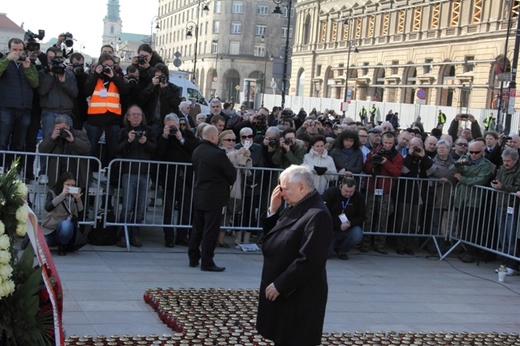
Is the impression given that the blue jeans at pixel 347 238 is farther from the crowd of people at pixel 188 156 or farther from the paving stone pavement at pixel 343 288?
the paving stone pavement at pixel 343 288

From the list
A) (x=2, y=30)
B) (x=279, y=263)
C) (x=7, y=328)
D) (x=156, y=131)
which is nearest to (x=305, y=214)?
(x=279, y=263)

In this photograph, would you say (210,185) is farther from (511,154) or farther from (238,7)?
(238,7)

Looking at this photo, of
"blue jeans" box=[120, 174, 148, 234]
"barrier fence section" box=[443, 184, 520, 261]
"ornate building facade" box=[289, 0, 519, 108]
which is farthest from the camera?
"ornate building facade" box=[289, 0, 519, 108]

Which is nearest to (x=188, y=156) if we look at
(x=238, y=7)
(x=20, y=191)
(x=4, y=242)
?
(x=20, y=191)

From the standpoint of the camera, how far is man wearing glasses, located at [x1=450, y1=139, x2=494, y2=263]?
12.1 m

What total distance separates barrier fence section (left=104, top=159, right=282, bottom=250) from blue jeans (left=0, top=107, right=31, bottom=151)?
5.59 ft

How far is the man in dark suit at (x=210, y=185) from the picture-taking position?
983 centimetres

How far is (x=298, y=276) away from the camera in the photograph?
5.50 metres

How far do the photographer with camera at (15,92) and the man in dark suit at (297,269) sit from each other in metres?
6.61

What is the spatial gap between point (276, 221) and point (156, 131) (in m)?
5.72

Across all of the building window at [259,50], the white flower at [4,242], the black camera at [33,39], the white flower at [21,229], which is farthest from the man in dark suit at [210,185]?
the building window at [259,50]

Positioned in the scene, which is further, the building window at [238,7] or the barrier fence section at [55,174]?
the building window at [238,7]

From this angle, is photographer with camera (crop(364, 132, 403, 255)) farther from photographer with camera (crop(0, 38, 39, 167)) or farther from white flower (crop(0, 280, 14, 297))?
white flower (crop(0, 280, 14, 297))

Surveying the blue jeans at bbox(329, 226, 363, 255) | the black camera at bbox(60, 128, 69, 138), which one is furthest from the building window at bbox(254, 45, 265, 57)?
the black camera at bbox(60, 128, 69, 138)
